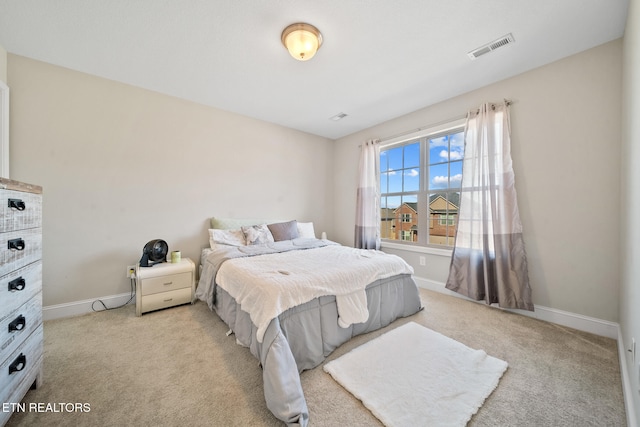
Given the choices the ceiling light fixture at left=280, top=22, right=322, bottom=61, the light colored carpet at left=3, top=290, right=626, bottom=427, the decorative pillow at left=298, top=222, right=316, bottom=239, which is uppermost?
the ceiling light fixture at left=280, top=22, right=322, bottom=61

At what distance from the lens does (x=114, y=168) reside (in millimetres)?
2535

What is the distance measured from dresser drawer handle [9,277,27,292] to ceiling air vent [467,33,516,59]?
11.4ft

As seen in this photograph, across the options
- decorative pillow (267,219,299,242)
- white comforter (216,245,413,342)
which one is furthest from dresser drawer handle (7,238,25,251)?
decorative pillow (267,219,299,242)

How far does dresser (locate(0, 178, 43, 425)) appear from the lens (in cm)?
106

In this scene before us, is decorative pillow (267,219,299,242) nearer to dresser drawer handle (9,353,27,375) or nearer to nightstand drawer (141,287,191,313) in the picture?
nightstand drawer (141,287,191,313)

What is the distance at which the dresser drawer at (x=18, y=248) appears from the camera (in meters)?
1.07

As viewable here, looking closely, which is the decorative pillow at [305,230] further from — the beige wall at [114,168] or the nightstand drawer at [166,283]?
the nightstand drawer at [166,283]

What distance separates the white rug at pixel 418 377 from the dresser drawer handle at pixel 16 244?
5.94 feet

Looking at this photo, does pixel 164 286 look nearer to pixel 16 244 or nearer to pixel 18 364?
pixel 18 364

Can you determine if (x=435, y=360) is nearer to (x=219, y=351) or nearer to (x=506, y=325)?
(x=506, y=325)

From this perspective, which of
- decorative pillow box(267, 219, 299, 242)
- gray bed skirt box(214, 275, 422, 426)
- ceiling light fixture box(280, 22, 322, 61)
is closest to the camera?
gray bed skirt box(214, 275, 422, 426)

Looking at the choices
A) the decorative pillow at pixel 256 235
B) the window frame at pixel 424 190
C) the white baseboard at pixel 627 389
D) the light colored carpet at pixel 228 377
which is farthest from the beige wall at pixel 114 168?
the white baseboard at pixel 627 389

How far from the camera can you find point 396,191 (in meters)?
3.65

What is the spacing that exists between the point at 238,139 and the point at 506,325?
150 inches
